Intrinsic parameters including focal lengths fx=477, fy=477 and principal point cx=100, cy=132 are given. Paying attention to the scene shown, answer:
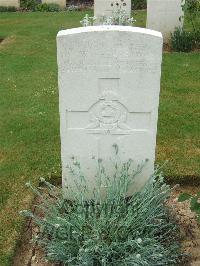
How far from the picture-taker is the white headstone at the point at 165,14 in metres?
10.0

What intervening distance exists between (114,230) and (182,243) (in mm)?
651

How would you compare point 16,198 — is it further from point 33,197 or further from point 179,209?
point 179,209

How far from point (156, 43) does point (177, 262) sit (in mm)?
1645

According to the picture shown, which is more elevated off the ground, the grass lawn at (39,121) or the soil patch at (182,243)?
the grass lawn at (39,121)

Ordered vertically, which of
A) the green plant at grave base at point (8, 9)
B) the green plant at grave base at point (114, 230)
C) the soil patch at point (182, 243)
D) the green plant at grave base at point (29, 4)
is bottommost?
the soil patch at point (182, 243)

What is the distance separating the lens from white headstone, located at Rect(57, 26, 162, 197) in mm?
3504

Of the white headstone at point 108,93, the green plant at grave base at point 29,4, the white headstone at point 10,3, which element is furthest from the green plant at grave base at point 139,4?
the white headstone at point 108,93

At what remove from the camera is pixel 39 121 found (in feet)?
20.4

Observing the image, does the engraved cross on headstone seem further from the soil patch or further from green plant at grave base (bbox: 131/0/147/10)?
green plant at grave base (bbox: 131/0/147/10)

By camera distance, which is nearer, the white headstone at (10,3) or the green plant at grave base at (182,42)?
the green plant at grave base at (182,42)

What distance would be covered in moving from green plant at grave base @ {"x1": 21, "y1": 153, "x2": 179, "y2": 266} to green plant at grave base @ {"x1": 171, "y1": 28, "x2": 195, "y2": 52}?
634 centimetres

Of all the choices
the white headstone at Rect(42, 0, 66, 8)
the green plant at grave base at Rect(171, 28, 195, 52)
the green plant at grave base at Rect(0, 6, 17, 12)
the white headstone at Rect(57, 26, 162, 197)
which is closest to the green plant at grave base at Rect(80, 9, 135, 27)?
the green plant at grave base at Rect(171, 28, 195, 52)

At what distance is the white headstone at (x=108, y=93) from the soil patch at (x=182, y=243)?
47 centimetres

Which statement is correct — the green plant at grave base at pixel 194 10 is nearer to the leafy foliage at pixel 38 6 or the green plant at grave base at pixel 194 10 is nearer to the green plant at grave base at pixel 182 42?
the green plant at grave base at pixel 182 42
